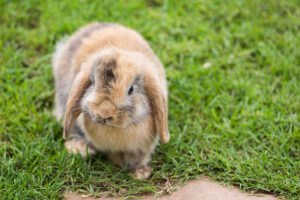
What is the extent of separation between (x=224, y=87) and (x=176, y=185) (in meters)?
1.46

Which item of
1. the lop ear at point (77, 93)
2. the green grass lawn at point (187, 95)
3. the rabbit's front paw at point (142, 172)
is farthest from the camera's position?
the rabbit's front paw at point (142, 172)

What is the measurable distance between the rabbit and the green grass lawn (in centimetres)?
17

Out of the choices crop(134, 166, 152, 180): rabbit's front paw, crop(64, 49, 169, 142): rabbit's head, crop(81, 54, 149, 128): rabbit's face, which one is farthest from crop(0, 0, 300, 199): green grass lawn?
crop(81, 54, 149, 128): rabbit's face

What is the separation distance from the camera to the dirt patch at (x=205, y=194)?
3.08 meters

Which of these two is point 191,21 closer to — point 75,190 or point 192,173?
point 192,173

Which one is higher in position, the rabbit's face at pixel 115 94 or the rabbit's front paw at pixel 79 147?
the rabbit's face at pixel 115 94

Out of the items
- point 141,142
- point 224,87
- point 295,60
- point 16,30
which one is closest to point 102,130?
point 141,142

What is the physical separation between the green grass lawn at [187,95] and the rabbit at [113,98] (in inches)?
6.6

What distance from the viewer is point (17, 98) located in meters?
4.02

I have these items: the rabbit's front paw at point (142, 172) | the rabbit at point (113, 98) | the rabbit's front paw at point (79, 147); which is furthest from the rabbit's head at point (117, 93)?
the rabbit's front paw at point (142, 172)

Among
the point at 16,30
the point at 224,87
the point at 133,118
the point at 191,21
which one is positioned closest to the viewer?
the point at 133,118

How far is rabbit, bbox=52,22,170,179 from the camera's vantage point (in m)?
2.93

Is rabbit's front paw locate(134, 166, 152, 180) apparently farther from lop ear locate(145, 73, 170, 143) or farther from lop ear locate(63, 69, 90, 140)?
lop ear locate(63, 69, 90, 140)

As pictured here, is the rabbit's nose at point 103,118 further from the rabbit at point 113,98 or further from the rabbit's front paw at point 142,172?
the rabbit's front paw at point 142,172
